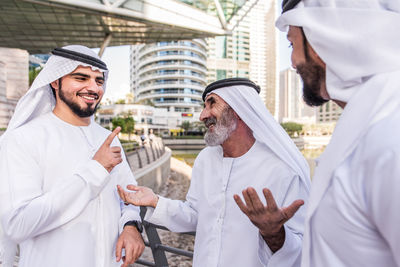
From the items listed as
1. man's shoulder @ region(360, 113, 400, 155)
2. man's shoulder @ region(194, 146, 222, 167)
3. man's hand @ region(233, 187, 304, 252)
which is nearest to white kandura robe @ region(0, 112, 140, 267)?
man's shoulder @ region(194, 146, 222, 167)

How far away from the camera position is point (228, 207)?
1910mm

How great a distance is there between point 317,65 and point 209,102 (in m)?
1.29

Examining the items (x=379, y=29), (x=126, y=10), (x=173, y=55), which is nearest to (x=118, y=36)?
(x=126, y=10)

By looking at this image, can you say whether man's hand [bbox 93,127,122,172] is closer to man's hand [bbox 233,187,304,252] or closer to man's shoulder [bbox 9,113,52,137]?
man's shoulder [bbox 9,113,52,137]

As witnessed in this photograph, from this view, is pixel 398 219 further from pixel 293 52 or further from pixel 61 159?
pixel 61 159

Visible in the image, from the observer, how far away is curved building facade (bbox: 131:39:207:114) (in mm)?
80812

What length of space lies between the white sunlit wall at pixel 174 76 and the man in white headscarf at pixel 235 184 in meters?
75.8

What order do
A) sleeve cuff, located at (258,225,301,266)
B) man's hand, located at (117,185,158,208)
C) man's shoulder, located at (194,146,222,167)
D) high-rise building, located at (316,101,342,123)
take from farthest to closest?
high-rise building, located at (316,101,342,123), man's shoulder, located at (194,146,222,167), man's hand, located at (117,185,158,208), sleeve cuff, located at (258,225,301,266)

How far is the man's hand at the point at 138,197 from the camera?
1.86 metres

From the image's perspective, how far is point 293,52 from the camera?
3.76ft

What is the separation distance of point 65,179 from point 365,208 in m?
1.64

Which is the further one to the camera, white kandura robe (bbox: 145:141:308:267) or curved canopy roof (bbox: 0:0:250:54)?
curved canopy roof (bbox: 0:0:250:54)

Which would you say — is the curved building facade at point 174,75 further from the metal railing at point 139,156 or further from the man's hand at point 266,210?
the man's hand at point 266,210

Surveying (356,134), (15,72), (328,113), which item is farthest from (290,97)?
(356,134)
